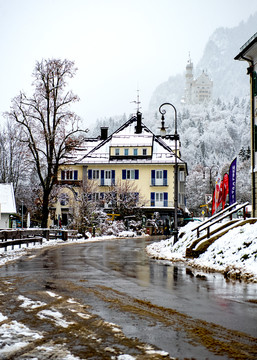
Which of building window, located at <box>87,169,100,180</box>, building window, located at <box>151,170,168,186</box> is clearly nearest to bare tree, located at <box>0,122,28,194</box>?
building window, located at <box>87,169,100,180</box>

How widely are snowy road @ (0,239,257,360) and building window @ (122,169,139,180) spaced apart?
198 ft

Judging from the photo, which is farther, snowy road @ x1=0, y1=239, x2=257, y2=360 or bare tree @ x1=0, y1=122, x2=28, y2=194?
bare tree @ x1=0, y1=122, x2=28, y2=194

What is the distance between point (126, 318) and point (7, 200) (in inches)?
1646

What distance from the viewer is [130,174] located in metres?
73.2

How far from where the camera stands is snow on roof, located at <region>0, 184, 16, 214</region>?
46688mm

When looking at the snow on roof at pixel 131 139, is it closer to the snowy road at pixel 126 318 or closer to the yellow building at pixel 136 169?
the yellow building at pixel 136 169

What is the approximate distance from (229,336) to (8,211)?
42.4m

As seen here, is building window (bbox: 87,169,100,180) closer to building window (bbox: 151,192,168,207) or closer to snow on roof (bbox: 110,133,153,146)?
snow on roof (bbox: 110,133,153,146)

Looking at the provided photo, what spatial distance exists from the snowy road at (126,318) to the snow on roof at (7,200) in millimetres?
34992

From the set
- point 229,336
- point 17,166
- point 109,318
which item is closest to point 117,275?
point 109,318

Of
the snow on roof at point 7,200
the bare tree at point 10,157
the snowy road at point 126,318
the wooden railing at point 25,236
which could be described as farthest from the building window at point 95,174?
the snowy road at point 126,318

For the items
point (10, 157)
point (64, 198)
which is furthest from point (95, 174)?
point (10, 157)

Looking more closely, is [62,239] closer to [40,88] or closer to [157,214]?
[40,88]

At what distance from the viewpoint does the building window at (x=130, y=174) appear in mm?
72875
